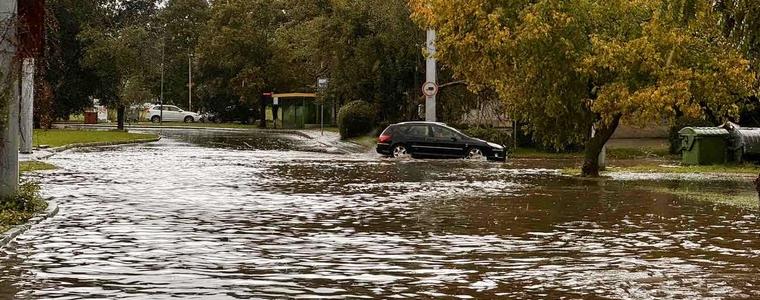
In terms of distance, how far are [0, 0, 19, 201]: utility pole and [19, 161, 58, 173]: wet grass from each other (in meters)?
10.3

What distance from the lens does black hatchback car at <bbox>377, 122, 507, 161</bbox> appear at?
37.8 metres

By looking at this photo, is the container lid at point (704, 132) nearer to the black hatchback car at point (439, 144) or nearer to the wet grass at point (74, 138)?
the black hatchback car at point (439, 144)

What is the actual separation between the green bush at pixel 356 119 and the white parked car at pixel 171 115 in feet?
138

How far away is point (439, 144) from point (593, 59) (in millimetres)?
12239

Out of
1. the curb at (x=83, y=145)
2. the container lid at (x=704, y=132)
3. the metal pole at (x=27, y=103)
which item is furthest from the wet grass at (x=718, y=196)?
the curb at (x=83, y=145)

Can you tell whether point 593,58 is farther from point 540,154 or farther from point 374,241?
point 540,154

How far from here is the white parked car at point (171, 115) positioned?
95188 millimetres

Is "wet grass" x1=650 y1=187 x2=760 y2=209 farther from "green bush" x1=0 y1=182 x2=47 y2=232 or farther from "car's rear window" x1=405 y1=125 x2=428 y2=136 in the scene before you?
"car's rear window" x1=405 y1=125 x2=428 y2=136

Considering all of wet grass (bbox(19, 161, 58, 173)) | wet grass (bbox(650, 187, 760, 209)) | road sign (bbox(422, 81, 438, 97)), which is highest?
road sign (bbox(422, 81, 438, 97))

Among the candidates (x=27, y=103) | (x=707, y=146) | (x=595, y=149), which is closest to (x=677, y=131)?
(x=707, y=146)

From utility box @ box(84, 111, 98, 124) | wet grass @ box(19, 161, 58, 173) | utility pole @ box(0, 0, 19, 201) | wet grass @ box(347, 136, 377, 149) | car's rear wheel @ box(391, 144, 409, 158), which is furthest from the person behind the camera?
utility box @ box(84, 111, 98, 124)

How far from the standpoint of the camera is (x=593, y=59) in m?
26.1

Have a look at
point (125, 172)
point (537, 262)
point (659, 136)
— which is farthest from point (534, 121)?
point (659, 136)

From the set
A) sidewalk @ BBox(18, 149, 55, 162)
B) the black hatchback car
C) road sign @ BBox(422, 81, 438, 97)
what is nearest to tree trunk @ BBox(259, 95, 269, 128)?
road sign @ BBox(422, 81, 438, 97)
